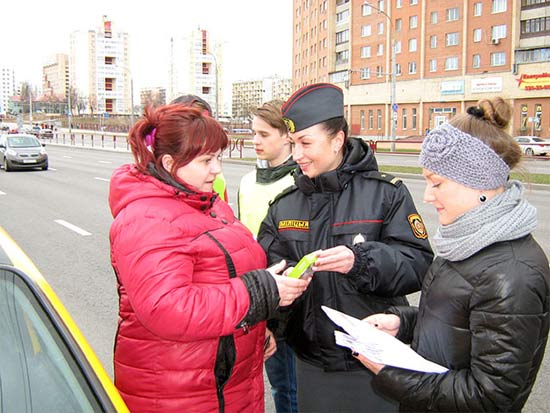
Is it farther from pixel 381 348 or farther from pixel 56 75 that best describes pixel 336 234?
pixel 56 75

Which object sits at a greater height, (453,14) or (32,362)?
(453,14)

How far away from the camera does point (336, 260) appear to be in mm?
2254

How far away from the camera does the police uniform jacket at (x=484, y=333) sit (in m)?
1.68

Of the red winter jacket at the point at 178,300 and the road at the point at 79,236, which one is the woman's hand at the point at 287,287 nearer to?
the red winter jacket at the point at 178,300

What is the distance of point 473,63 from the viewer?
56.1 metres

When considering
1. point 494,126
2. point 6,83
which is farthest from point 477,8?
point 6,83

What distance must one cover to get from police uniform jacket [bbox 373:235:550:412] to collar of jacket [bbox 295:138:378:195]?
724mm

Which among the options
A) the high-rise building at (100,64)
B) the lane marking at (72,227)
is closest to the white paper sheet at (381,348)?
the lane marking at (72,227)

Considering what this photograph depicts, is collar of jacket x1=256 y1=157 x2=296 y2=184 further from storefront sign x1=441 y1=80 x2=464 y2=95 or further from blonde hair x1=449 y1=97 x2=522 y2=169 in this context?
storefront sign x1=441 y1=80 x2=464 y2=95

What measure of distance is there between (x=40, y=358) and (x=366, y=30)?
70958 millimetres

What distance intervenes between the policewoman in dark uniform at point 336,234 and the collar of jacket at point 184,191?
61 centimetres

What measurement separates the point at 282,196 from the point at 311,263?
0.66m

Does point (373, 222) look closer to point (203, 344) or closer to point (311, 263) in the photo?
point (311, 263)

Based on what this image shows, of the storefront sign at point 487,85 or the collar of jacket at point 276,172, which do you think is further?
the storefront sign at point 487,85
